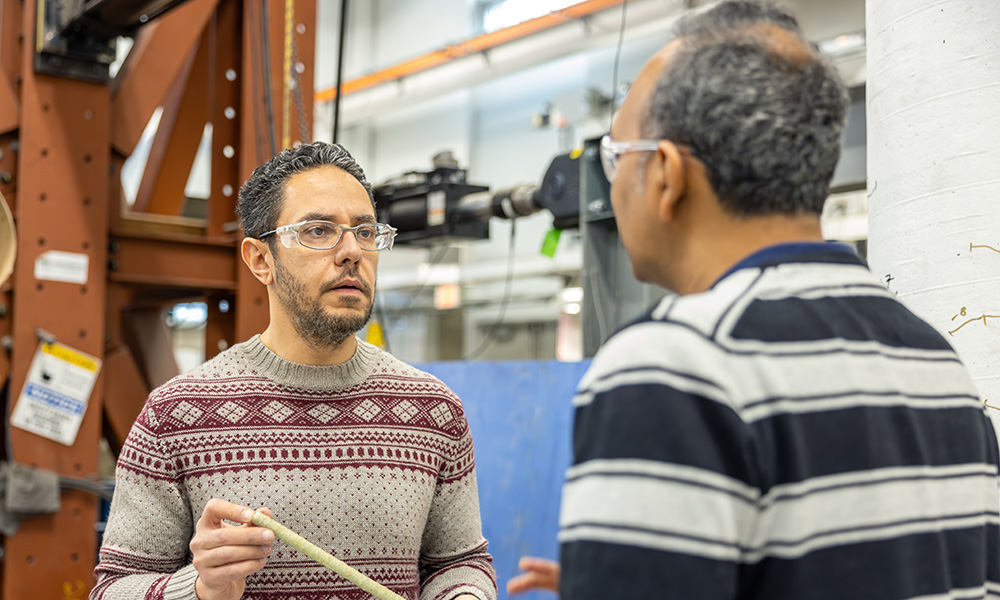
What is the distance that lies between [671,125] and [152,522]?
3.50ft

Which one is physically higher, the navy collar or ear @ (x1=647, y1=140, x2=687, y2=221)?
ear @ (x1=647, y1=140, x2=687, y2=221)

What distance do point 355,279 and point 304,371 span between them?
0.18m

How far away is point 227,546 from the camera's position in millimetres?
1248

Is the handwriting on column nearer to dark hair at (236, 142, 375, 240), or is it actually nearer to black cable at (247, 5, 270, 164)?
dark hair at (236, 142, 375, 240)

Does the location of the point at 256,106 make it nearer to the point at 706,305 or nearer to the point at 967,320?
the point at 967,320

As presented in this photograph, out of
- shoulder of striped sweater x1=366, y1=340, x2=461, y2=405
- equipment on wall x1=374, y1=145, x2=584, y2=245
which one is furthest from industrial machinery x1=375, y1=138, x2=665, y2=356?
shoulder of striped sweater x1=366, y1=340, x2=461, y2=405

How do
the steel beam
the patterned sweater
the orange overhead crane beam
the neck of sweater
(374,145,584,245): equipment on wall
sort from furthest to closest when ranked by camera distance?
the orange overhead crane beam
(374,145,584,245): equipment on wall
the steel beam
the neck of sweater
the patterned sweater

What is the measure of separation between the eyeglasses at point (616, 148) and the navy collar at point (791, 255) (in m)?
0.13

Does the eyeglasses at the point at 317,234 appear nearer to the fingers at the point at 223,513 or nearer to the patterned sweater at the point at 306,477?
the patterned sweater at the point at 306,477

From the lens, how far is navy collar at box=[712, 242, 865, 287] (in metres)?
0.76

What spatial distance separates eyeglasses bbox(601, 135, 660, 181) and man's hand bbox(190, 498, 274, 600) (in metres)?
0.70

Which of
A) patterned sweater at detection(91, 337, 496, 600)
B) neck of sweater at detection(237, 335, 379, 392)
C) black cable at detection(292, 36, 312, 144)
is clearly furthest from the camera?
black cable at detection(292, 36, 312, 144)

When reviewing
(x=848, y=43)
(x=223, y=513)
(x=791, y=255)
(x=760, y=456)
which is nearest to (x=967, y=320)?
(x=791, y=255)

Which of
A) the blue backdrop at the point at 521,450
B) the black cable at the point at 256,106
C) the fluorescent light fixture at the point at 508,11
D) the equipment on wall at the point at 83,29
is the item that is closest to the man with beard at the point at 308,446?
the black cable at the point at 256,106
